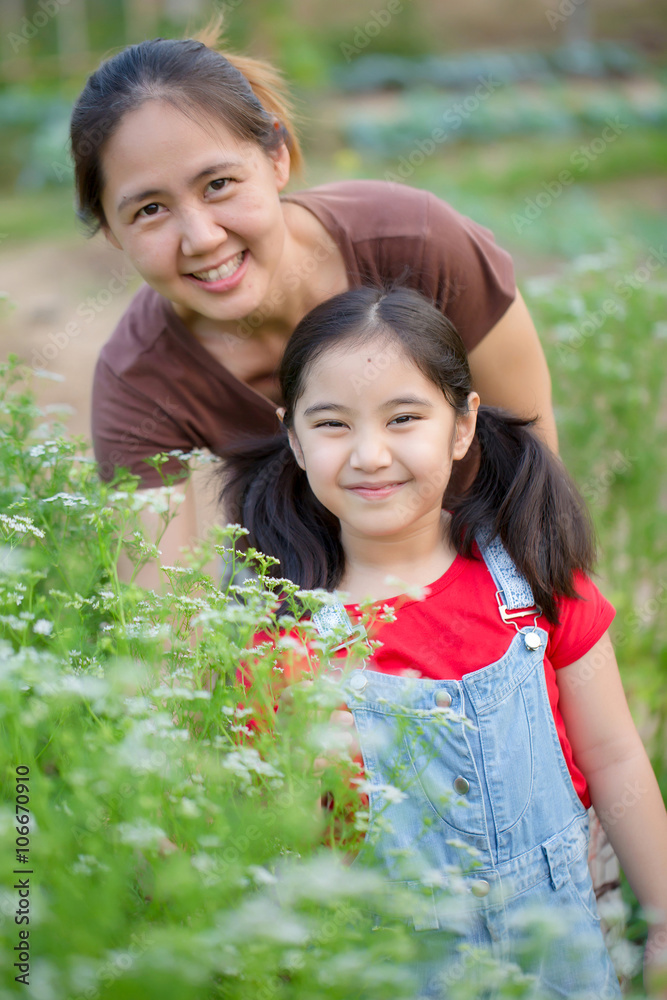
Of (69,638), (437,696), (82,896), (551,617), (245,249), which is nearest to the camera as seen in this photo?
(82,896)

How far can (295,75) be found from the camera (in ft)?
37.1

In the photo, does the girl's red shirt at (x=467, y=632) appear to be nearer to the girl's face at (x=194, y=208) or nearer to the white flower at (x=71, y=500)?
the white flower at (x=71, y=500)

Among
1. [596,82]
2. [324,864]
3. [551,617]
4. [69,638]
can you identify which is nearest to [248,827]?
[324,864]

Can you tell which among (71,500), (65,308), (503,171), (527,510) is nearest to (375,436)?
(527,510)

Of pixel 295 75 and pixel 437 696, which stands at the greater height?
pixel 295 75

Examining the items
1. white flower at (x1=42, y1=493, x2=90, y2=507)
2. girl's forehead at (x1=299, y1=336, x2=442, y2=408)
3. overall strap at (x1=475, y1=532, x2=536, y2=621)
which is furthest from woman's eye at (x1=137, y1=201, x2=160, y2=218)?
overall strap at (x1=475, y1=532, x2=536, y2=621)

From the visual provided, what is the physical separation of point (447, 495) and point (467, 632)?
0.35 m

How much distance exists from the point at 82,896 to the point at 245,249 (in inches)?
56.1

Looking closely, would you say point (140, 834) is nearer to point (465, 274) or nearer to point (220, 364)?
point (220, 364)

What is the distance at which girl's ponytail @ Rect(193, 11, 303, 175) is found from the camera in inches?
79.4

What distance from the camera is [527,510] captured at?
1.69 m

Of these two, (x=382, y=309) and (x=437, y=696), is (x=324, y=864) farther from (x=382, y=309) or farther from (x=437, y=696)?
(x=382, y=309)

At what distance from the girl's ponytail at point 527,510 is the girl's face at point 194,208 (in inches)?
23.4

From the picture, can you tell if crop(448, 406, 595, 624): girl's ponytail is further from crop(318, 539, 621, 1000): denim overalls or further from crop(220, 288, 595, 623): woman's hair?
crop(318, 539, 621, 1000): denim overalls
